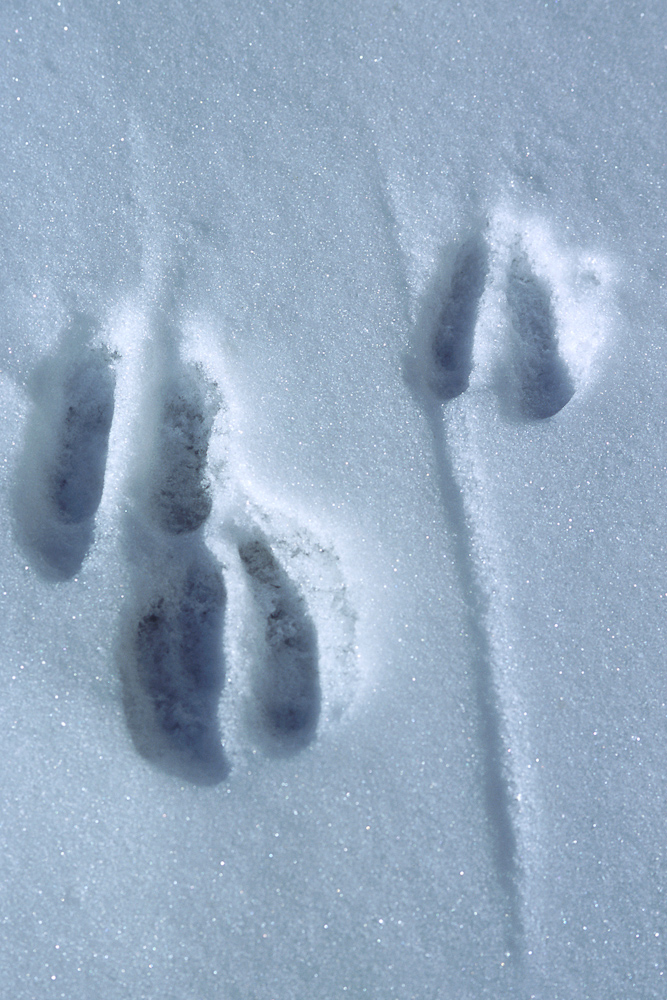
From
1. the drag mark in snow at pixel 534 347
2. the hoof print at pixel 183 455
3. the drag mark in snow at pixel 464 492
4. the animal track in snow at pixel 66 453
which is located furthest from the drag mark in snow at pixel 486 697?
the animal track in snow at pixel 66 453

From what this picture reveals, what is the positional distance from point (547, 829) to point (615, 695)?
0.16 meters

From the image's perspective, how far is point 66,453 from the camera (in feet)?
2.55

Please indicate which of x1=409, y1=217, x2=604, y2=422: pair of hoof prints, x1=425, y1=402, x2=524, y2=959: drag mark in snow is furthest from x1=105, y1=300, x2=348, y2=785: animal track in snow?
x1=409, y1=217, x2=604, y2=422: pair of hoof prints

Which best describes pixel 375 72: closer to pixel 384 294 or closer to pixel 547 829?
pixel 384 294

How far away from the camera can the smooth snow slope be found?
2.42 feet

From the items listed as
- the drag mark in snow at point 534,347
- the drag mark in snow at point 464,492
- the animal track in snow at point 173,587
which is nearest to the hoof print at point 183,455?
the animal track in snow at point 173,587

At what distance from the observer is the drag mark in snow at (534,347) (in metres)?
0.80

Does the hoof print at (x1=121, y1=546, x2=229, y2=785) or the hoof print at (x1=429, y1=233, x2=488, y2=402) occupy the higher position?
the hoof print at (x1=429, y1=233, x2=488, y2=402)

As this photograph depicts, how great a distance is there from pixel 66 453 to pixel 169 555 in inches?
6.4

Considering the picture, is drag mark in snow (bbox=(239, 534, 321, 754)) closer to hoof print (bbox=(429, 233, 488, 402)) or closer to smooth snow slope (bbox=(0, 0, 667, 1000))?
smooth snow slope (bbox=(0, 0, 667, 1000))

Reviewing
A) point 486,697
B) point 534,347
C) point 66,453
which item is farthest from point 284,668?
point 534,347

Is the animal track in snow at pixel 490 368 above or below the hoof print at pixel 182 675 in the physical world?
above

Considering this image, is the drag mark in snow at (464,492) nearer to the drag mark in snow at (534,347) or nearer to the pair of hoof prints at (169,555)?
the drag mark in snow at (534,347)

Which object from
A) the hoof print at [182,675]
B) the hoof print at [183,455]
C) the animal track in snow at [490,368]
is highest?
the animal track in snow at [490,368]
